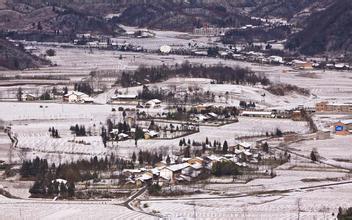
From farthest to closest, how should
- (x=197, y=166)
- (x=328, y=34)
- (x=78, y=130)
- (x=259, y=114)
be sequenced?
(x=328, y=34) → (x=259, y=114) → (x=78, y=130) → (x=197, y=166)

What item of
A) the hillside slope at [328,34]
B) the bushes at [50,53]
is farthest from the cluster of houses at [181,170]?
the hillside slope at [328,34]

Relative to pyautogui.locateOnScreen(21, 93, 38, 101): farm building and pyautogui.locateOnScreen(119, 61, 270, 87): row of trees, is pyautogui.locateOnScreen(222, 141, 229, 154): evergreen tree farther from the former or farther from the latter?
pyautogui.locateOnScreen(119, 61, 270, 87): row of trees

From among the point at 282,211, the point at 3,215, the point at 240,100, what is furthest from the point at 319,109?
the point at 3,215

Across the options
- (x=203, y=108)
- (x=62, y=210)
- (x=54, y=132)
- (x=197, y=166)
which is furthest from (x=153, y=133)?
(x=62, y=210)

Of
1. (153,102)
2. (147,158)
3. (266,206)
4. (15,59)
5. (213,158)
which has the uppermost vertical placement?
(15,59)

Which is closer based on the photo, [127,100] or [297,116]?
[297,116]

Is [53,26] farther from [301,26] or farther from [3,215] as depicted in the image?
A: [3,215]

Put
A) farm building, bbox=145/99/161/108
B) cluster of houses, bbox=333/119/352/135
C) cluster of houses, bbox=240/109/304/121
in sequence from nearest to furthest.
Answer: cluster of houses, bbox=333/119/352/135
cluster of houses, bbox=240/109/304/121
farm building, bbox=145/99/161/108

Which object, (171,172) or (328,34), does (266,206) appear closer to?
(171,172)

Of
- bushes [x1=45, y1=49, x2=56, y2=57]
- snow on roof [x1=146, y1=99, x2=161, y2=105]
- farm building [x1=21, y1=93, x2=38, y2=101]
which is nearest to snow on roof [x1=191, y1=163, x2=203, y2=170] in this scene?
snow on roof [x1=146, y1=99, x2=161, y2=105]
